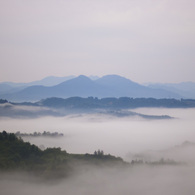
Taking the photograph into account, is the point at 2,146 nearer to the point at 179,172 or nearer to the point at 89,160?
the point at 89,160

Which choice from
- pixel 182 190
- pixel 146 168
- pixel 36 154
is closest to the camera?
pixel 36 154

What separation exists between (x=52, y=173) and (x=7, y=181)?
36.8 feet

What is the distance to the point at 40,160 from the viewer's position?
74688 mm

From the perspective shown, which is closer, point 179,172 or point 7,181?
point 7,181

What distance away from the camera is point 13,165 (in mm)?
69438

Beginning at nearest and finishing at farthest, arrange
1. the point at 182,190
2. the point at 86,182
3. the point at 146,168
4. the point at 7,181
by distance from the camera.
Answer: the point at 7,181, the point at 86,182, the point at 182,190, the point at 146,168

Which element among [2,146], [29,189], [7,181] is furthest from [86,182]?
[2,146]

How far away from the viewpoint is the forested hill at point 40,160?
69312mm

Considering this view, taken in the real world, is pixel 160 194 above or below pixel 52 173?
below

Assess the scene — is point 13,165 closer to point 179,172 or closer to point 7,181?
point 7,181

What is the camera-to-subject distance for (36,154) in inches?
3073

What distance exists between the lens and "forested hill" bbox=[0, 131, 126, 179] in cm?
6931

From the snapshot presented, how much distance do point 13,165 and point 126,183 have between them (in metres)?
32.0

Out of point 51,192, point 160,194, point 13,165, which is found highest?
point 13,165
